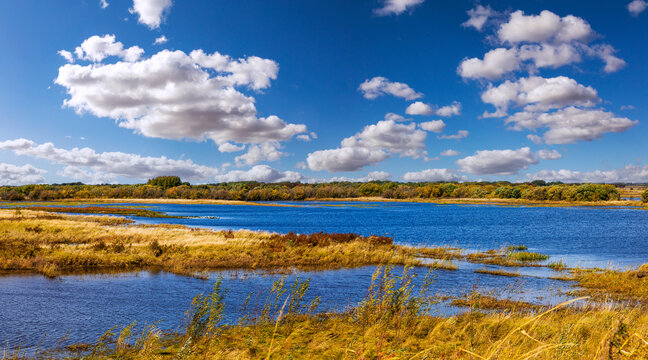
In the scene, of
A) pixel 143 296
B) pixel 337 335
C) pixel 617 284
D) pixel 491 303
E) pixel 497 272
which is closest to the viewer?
pixel 337 335

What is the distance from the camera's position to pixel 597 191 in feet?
582

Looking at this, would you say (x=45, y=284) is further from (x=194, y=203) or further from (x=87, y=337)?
(x=194, y=203)

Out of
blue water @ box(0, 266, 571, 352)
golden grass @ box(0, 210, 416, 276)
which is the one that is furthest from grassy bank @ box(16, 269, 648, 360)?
golden grass @ box(0, 210, 416, 276)

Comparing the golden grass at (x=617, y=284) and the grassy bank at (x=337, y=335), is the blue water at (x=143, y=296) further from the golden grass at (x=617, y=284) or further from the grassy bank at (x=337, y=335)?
the grassy bank at (x=337, y=335)

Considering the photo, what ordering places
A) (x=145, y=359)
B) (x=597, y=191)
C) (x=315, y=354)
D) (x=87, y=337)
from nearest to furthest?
Result: (x=145, y=359) → (x=315, y=354) → (x=87, y=337) → (x=597, y=191)

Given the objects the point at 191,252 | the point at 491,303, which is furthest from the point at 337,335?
the point at 191,252

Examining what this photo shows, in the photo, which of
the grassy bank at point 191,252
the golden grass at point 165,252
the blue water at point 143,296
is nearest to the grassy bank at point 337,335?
the blue water at point 143,296

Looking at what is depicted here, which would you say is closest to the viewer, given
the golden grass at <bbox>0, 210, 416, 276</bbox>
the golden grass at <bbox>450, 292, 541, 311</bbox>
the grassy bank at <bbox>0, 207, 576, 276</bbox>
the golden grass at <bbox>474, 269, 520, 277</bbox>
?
the golden grass at <bbox>450, 292, 541, 311</bbox>

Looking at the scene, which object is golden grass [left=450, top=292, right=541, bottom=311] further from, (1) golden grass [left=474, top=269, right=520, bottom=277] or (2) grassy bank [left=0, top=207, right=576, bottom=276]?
(1) golden grass [left=474, top=269, right=520, bottom=277]

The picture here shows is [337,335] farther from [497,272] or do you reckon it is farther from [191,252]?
[191,252]

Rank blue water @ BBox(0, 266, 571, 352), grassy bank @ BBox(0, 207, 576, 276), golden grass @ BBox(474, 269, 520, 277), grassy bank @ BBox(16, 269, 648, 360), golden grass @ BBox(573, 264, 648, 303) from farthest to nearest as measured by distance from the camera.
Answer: golden grass @ BBox(474, 269, 520, 277)
grassy bank @ BBox(0, 207, 576, 276)
golden grass @ BBox(573, 264, 648, 303)
blue water @ BBox(0, 266, 571, 352)
grassy bank @ BBox(16, 269, 648, 360)

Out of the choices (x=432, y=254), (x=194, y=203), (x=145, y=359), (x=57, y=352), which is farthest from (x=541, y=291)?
(x=194, y=203)

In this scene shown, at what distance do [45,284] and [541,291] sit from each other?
27.1m

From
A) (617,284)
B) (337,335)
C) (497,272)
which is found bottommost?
(497,272)
